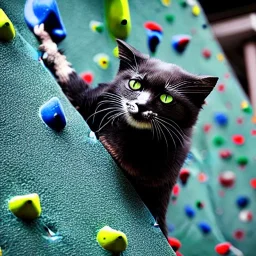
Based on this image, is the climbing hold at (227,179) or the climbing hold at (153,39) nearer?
the climbing hold at (153,39)

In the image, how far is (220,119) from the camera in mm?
1237

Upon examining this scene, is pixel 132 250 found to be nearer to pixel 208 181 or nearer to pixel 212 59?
pixel 208 181

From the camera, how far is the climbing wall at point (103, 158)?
59 centimetres

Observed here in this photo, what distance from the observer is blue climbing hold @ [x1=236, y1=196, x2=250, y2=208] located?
1222 millimetres

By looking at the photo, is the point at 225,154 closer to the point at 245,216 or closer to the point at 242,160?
the point at 242,160

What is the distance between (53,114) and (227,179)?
710 mm

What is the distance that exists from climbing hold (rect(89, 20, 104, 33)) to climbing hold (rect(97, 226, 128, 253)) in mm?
490

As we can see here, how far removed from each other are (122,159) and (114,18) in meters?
0.26

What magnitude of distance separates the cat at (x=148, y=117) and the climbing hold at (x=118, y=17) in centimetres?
10

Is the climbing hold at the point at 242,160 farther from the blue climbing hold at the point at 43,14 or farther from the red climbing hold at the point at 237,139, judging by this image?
the blue climbing hold at the point at 43,14

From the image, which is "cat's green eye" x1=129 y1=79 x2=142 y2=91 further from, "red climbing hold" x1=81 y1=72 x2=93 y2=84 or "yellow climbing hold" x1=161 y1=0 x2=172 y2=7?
"yellow climbing hold" x1=161 y1=0 x2=172 y2=7

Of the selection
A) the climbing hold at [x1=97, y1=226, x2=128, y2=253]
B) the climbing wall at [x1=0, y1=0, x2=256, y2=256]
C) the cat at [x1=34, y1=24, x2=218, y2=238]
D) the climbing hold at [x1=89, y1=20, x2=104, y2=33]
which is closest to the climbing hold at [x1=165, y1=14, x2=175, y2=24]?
the climbing wall at [x1=0, y1=0, x2=256, y2=256]

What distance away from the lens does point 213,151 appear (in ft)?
4.02

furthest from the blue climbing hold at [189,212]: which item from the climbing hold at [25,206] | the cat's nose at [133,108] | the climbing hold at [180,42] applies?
the climbing hold at [25,206]
